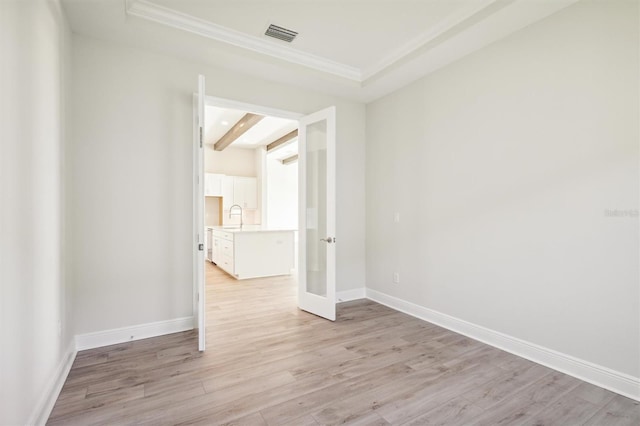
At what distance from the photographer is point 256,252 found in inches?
226

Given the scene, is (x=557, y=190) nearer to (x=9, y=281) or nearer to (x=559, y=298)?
(x=559, y=298)

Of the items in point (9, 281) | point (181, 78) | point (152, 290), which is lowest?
point (152, 290)

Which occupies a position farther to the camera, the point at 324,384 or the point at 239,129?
the point at 239,129

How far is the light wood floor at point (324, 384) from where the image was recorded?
1836mm

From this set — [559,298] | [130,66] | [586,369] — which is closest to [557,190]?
[559,298]

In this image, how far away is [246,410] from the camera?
6.17 ft

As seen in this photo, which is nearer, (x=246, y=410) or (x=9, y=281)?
(x=9, y=281)

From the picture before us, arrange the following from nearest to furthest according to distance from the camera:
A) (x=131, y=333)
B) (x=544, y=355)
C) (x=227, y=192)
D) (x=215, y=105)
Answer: (x=544, y=355) → (x=131, y=333) → (x=215, y=105) → (x=227, y=192)

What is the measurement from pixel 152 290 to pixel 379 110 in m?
3.54

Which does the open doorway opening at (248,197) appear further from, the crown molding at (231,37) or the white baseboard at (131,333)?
the crown molding at (231,37)

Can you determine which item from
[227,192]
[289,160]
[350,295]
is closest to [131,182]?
[350,295]

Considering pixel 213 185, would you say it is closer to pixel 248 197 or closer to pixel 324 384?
pixel 248 197

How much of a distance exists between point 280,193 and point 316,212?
476 centimetres

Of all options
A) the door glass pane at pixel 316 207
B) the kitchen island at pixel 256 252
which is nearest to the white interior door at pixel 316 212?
the door glass pane at pixel 316 207
